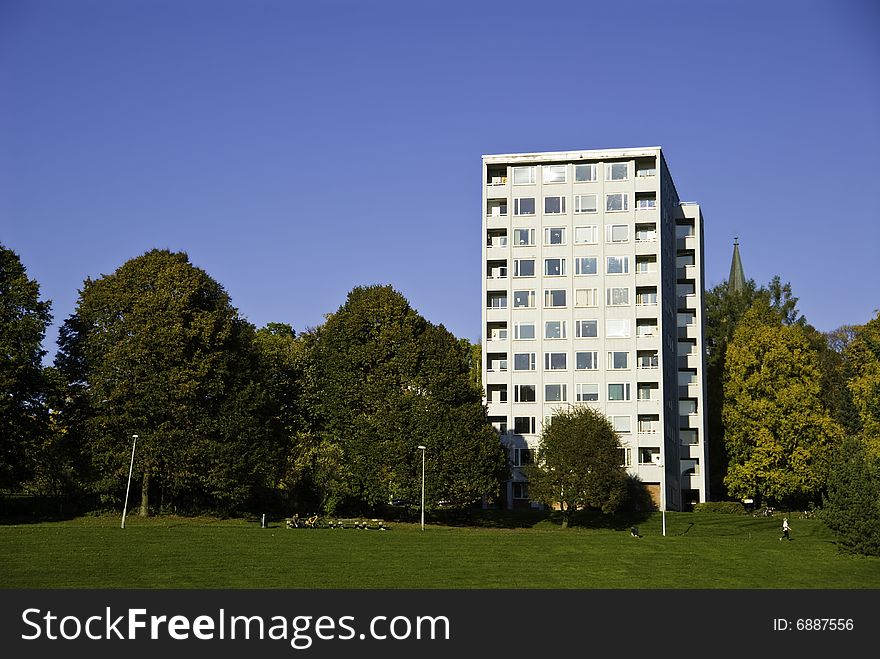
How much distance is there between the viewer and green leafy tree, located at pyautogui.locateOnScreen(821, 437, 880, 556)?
190ft

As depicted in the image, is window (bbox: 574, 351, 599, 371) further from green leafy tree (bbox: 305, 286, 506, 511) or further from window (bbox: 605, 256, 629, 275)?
green leafy tree (bbox: 305, 286, 506, 511)

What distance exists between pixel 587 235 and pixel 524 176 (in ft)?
24.3

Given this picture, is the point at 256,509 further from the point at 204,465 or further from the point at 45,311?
the point at 45,311

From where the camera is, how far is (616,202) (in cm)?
9738

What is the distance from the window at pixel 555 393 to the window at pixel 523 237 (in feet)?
39.5

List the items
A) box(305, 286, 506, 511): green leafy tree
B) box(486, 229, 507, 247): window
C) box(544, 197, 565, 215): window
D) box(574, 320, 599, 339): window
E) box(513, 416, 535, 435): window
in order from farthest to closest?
box(486, 229, 507, 247): window → box(544, 197, 565, 215): window → box(574, 320, 599, 339): window → box(513, 416, 535, 435): window → box(305, 286, 506, 511): green leafy tree

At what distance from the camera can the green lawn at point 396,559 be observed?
47219mm

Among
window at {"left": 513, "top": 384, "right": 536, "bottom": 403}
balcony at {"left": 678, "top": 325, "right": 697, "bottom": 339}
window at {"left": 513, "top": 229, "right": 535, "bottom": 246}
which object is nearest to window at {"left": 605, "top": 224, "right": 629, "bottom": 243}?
window at {"left": 513, "top": 229, "right": 535, "bottom": 246}

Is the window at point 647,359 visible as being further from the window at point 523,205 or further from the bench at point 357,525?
the bench at point 357,525

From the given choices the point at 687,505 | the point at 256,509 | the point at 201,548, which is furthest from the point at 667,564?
the point at 687,505

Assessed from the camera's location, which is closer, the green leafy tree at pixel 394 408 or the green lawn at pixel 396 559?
A: the green lawn at pixel 396 559

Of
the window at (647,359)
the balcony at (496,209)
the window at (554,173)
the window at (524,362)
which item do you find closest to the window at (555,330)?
the window at (524,362)

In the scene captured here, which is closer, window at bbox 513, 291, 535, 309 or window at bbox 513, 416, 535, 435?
window at bbox 513, 416, 535, 435

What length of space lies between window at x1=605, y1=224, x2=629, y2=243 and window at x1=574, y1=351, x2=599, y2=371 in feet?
30.7
